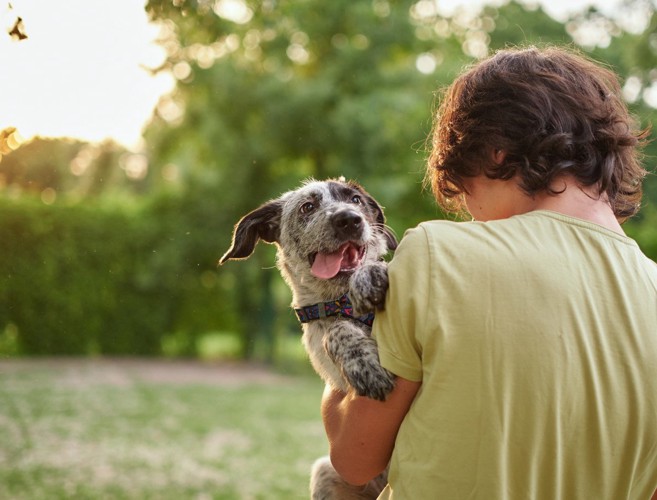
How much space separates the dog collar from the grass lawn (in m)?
5.22

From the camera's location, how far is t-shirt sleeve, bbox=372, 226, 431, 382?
1.66 metres

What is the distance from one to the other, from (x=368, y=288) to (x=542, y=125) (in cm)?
64

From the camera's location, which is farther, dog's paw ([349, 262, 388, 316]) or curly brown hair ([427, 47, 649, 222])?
dog's paw ([349, 262, 388, 316])

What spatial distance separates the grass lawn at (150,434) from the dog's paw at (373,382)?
232 inches

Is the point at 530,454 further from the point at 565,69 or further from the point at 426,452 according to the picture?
the point at 565,69

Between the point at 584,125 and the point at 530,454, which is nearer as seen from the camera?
the point at 530,454

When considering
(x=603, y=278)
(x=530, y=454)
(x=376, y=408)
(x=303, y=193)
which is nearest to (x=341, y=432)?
(x=376, y=408)

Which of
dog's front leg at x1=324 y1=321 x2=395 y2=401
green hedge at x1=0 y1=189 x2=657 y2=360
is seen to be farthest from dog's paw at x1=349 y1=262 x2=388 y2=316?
green hedge at x1=0 y1=189 x2=657 y2=360

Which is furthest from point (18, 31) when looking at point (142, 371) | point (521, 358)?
point (142, 371)

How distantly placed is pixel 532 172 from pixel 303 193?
1883 millimetres

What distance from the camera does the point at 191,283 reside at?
18.8 m

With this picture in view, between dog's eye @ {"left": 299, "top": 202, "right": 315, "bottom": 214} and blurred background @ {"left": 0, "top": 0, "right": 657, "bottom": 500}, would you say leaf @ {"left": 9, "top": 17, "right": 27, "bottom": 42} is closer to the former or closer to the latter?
dog's eye @ {"left": 299, "top": 202, "right": 315, "bottom": 214}

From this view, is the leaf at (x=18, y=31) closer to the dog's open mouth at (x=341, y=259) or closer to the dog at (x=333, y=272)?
the dog at (x=333, y=272)

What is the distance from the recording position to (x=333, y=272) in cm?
300
